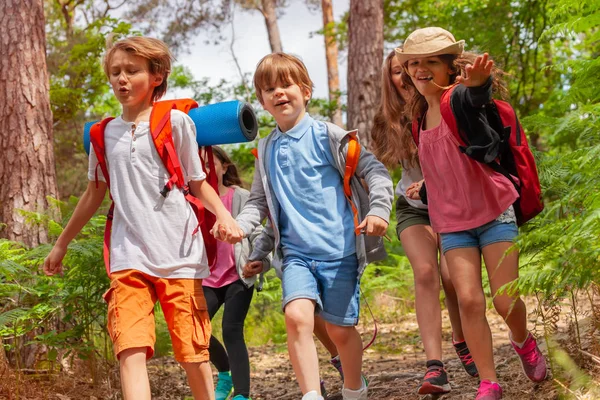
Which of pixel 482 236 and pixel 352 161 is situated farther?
pixel 352 161

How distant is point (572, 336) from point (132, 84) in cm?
299

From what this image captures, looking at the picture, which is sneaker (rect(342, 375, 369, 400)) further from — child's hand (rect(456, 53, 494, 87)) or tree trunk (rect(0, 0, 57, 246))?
tree trunk (rect(0, 0, 57, 246))

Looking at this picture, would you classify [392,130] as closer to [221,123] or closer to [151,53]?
[221,123]

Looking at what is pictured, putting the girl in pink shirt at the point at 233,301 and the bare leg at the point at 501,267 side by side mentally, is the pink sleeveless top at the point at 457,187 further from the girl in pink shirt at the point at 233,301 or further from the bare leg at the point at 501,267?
the girl in pink shirt at the point at 233,301

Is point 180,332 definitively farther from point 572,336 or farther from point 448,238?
point 572,336

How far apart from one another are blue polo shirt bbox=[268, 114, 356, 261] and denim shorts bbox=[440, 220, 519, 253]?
585 millimetres

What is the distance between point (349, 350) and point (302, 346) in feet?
1.60

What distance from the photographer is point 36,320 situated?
569 centimetres

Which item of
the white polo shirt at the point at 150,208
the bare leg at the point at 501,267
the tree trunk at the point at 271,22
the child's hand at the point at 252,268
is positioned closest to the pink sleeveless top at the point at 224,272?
the child's hand at the point at 252,268

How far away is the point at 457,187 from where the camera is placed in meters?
4.18

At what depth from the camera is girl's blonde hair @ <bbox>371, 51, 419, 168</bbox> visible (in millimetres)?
5004

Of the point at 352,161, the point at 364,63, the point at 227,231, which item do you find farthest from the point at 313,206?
the point at 364,63

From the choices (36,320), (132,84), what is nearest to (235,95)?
(36,320)

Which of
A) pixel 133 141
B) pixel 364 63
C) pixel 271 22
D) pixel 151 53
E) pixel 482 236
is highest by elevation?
pixel 271 22
